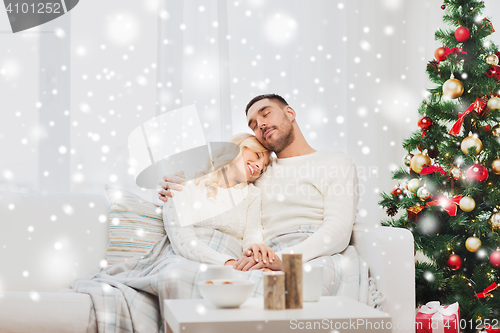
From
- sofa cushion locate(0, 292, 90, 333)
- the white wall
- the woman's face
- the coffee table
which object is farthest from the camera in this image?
the white wall

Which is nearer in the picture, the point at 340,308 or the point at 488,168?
the point at 340,308

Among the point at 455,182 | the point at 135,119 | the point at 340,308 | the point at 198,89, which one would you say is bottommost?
the point at 340,308

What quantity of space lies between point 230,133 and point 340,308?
5.32ft

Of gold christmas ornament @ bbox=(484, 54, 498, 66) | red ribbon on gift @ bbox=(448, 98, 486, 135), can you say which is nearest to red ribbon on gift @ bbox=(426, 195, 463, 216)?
red ribbon on gift @ bbox=(448, 98, 486, 135)

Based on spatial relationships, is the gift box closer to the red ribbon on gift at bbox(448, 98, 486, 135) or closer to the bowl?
the red ribbon on gift at bbox(448, 98, 486, 135)

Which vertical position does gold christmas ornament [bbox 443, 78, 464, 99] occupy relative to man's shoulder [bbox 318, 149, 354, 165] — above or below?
above

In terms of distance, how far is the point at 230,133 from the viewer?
2553 millimetres

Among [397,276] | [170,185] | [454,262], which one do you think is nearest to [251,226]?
[170,185]

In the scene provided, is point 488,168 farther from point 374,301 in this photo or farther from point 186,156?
point 186,156

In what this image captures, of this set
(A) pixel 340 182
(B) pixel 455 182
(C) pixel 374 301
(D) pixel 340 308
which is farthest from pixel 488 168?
(D) pixel 340 308

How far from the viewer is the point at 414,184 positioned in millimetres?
2031

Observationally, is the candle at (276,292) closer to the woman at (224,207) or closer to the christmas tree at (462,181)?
the woman at (224,207)

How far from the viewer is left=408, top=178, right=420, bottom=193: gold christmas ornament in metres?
2.03

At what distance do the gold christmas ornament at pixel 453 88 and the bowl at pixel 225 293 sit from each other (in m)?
1.39
